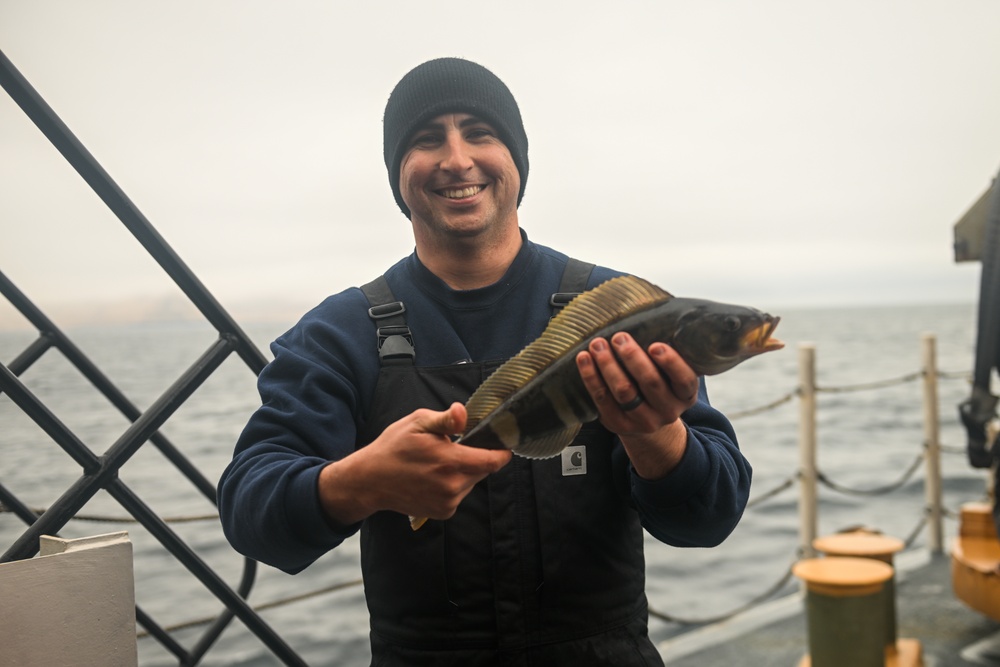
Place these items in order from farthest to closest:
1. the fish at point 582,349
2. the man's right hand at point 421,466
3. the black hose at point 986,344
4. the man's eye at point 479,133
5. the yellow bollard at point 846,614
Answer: the yellow bollard at point 846,614 → the black hose at point 986,344 → the man's eye at point 479,133 → the fish at point 582,349 → the man's right hand at point 421,466

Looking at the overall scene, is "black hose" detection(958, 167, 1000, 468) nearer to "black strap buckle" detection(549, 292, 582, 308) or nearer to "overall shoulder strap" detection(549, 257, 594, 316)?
"overall shoulder strap" detection(549, 257, 594, 316)

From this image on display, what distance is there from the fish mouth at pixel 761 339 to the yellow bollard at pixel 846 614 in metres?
3.08

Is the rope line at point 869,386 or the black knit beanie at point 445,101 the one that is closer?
the black knit beanie at point 445,101

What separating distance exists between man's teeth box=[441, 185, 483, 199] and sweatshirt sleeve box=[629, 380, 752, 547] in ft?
2.59

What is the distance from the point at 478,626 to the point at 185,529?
1423cm

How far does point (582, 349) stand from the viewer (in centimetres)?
174

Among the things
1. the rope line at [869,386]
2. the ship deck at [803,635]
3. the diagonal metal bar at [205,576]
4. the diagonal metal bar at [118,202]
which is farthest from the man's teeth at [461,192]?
the rope line at [869,386]

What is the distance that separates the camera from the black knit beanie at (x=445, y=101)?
2.17 metres

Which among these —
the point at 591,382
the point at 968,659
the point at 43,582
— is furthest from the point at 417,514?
the point at 968,659

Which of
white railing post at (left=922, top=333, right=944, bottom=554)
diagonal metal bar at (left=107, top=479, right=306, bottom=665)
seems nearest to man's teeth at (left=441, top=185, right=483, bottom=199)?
diagonal metal bar at (left=107, top=479, right=306, bottom=665)

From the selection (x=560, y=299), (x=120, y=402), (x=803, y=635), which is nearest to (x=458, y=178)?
(x=560, y=299)

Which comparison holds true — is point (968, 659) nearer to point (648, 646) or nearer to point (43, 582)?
point (648, 646)

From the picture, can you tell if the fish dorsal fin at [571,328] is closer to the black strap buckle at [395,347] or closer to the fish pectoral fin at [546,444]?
the fish pectoral fin at [546,444]

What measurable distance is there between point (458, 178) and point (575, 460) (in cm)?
77
